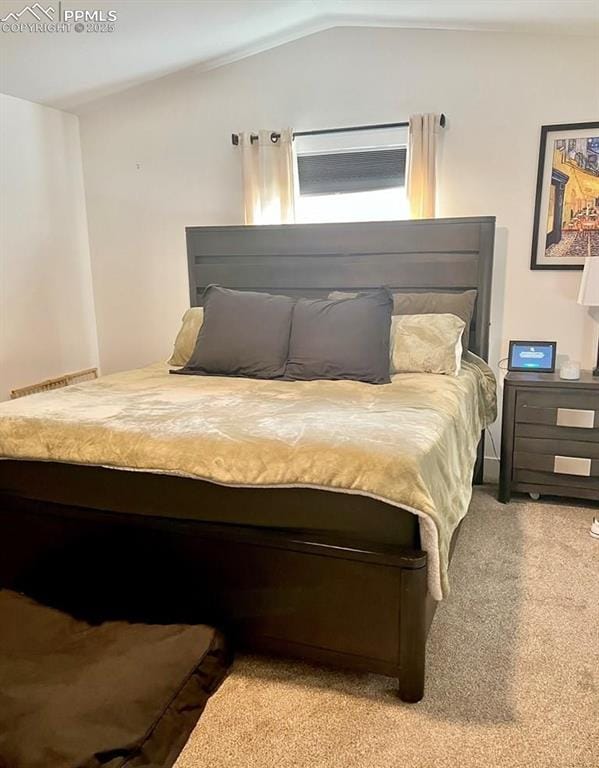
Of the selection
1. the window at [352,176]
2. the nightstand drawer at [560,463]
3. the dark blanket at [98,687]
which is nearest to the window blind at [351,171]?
the window at [352,176]

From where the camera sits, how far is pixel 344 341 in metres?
2.76

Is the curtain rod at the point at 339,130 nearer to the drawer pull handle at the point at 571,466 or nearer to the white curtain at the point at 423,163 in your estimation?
the white curtain at the point at 423,163

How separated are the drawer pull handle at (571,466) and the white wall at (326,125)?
68cm

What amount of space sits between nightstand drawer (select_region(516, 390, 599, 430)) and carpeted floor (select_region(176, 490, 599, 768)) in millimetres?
890

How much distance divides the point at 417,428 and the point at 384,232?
186cm

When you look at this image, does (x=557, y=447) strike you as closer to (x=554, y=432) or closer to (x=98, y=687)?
(x=554, y=432)

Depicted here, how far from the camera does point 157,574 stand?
1.88 metres

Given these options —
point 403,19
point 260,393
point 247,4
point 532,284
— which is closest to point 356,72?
point 403,19

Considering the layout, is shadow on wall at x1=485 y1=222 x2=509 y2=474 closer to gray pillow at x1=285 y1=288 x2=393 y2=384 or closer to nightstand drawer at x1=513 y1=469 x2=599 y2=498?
nightstand drawer at x1=513 y1=469 x2=599 y2=498

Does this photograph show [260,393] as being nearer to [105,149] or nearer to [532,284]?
[532,284]

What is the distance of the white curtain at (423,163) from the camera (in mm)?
3291

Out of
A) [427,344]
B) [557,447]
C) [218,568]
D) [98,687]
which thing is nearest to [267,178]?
[427,344]

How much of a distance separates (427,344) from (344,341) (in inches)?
16.5

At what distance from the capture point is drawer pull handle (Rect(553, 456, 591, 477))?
9.59 ft
